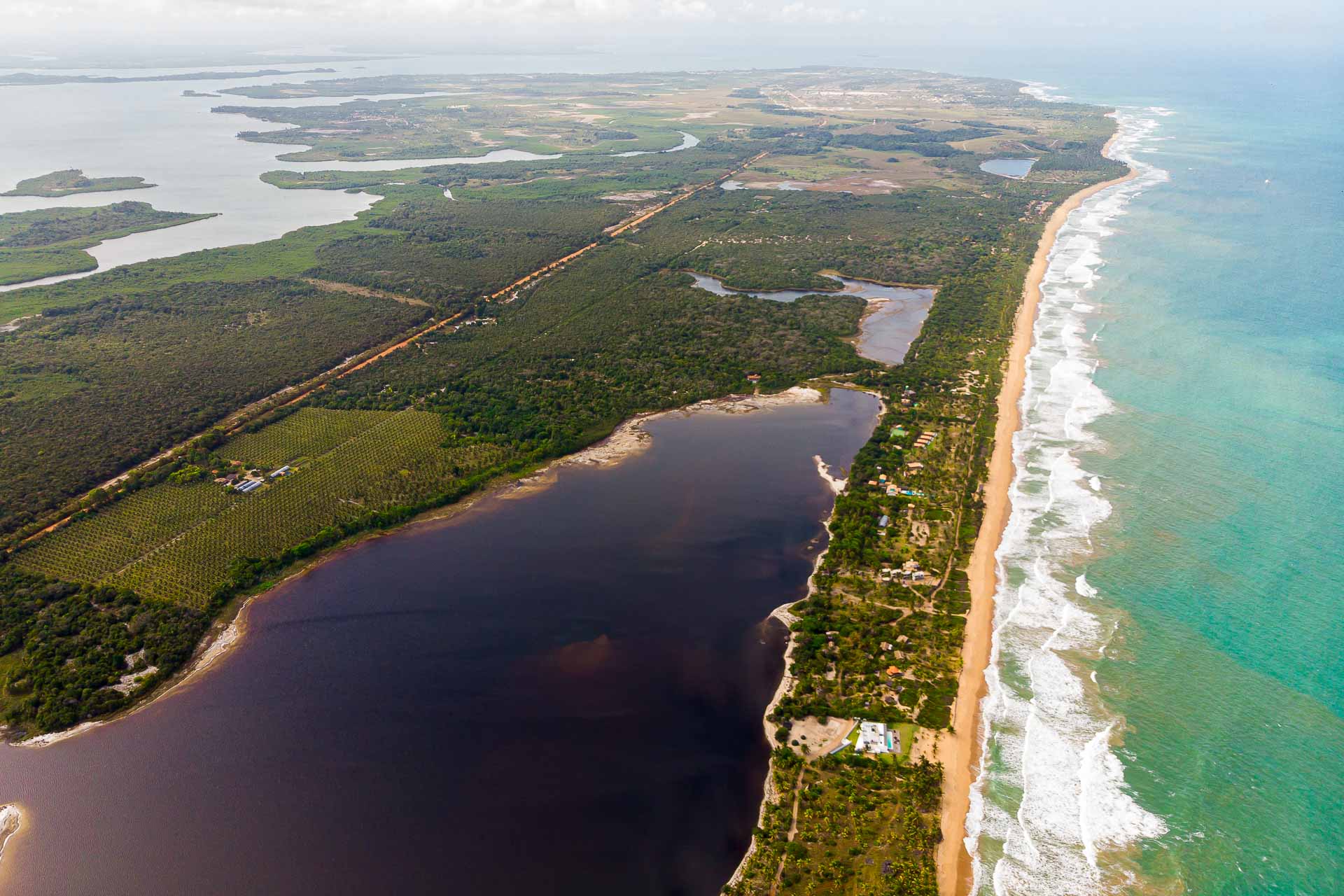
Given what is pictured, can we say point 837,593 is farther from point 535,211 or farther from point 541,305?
point 535,211

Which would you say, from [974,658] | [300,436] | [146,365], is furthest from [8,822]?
[146,365]

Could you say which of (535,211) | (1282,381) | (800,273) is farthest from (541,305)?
(1282,381)

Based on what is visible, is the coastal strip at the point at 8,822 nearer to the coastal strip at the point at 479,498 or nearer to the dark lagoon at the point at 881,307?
the coastal strip at the point at 479,498

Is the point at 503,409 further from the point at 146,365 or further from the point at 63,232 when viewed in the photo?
the point at 63,232

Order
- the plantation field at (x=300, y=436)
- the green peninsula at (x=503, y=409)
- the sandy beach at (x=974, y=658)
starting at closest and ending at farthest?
the sandy beach at (x=974, y=658), the green peninsula at (x=503, y=409), the plantation field at (x=300, y=436)

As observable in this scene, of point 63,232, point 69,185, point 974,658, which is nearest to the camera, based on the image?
point 974,658

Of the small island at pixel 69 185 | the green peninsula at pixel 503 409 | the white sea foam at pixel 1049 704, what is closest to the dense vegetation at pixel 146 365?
the green peninsula at pixel 503 409

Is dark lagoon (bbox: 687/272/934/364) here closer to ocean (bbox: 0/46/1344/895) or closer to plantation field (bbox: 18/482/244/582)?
ocean (bbox: 0/46/1344/895)
